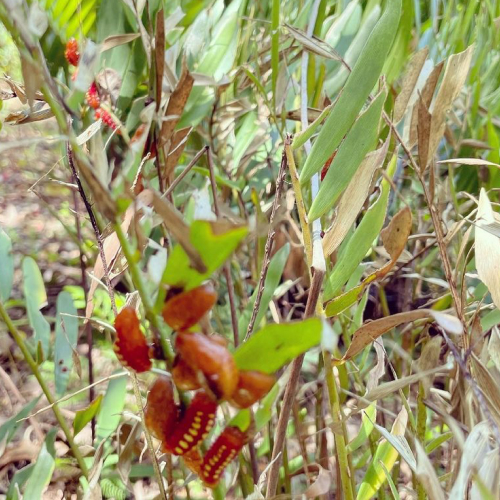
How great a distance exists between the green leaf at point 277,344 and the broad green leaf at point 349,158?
13 cm

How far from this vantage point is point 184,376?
20 cm

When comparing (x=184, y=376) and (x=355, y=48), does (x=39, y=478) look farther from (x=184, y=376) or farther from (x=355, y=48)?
(x=355, y=48)

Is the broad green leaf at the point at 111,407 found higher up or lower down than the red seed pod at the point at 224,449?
lower down

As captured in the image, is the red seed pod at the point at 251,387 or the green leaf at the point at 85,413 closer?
the red seed pod at the point at 251,387

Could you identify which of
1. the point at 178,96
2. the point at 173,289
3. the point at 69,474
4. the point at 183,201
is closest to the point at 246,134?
the point at 183,201

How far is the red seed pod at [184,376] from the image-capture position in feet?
0.64

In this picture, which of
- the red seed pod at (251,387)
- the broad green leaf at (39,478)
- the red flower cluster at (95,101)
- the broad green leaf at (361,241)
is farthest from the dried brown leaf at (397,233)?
the broad green leaf at (39,478)

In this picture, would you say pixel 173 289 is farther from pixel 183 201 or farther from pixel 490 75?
pixel 490 75

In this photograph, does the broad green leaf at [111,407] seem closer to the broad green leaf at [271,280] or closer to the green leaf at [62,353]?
the green leaf at [62,353]

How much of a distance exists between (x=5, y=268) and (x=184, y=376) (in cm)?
38

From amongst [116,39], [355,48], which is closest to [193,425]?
[116,39]

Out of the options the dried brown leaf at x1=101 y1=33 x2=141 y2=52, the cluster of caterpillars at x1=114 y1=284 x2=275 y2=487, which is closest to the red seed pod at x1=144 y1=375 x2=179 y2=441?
the cluster of caterpillars at x1=114 y1=284 x2=275 y2=487

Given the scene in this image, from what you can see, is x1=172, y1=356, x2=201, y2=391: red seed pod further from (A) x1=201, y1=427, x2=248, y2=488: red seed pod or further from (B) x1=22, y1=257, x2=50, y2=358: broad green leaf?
(B) x1=22, y1=257, x2=50, y2=358: broad green leaf

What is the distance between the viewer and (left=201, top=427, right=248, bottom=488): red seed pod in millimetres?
223
